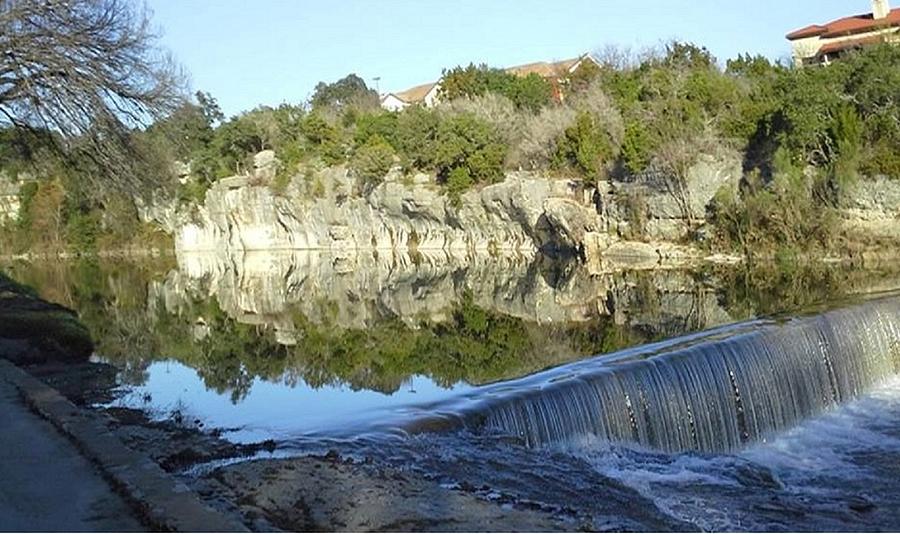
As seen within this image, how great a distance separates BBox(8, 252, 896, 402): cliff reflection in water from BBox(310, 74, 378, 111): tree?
40.1m

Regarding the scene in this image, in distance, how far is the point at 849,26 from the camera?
46.7 meters

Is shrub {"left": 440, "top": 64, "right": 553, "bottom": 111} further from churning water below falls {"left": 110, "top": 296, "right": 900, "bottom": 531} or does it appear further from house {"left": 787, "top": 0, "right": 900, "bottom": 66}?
churning water below falls {"left": 110, "top": 296, "right": 900, "bottom": 531}

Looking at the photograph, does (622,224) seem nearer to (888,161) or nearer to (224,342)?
(888,161)

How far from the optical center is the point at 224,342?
1922cm

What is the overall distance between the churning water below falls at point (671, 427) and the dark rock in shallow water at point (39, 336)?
6.03ft

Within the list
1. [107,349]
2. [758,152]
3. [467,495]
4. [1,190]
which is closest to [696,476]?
[467,495]

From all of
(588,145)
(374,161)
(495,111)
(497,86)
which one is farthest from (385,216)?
(588,145)

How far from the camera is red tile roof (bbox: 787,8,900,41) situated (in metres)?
44.6

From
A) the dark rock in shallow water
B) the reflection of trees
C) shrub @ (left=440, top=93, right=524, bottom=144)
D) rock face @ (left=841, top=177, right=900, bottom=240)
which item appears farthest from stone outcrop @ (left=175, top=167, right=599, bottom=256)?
the dark rock in shallow water

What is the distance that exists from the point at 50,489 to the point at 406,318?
53.0 ft

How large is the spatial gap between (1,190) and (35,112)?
58.7 m

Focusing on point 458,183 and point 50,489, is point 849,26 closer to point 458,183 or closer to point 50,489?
point 458,183

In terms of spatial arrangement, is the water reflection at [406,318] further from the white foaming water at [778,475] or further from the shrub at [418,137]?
the shrub at [418,137]

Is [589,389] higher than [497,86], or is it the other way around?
[497,86]
